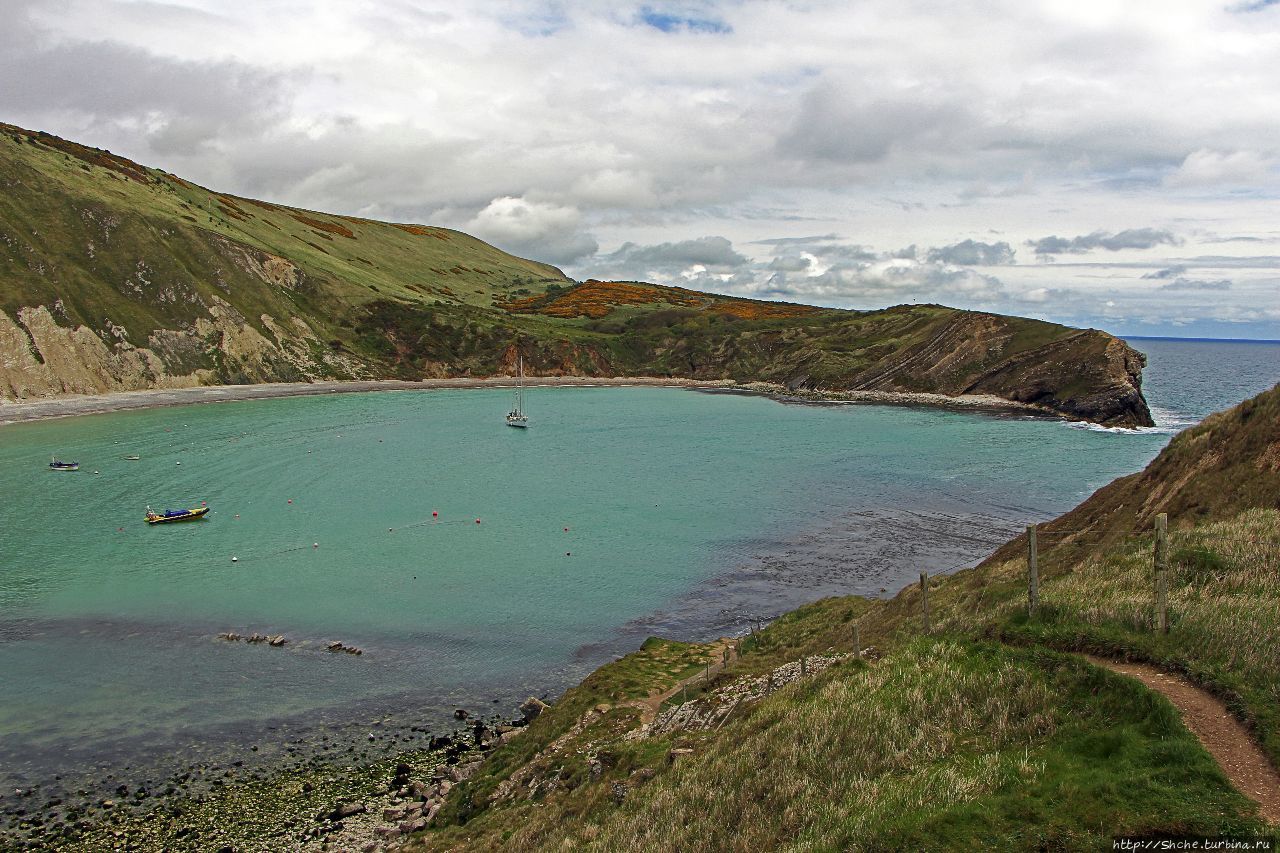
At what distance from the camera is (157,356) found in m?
132

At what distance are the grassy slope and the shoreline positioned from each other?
358 ft

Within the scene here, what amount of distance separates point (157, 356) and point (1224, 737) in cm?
14873

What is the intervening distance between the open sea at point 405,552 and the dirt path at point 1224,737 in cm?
2443

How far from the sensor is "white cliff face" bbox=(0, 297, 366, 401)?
373 ft

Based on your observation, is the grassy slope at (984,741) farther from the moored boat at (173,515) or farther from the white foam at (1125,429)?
the white foam at (1125,429)

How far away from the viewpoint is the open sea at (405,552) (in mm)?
32500

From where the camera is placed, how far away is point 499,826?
66.1 feet

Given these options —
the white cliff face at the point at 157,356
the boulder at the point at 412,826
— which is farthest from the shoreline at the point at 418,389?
the boulder at the point at 412,826

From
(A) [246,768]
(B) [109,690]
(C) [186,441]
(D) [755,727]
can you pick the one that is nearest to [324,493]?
(C) [186,441]

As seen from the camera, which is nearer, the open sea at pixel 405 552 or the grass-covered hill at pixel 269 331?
the open sea at pixel 405 552

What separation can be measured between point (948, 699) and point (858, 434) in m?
91.5

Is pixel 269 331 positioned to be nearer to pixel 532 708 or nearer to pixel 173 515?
pixel 173 515

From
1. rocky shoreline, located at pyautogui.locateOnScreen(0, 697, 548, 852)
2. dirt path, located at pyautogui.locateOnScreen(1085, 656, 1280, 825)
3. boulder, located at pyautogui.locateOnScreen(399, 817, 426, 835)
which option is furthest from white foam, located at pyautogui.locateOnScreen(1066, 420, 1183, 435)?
boulder, located at pyautogui.locateOnScreen(399, 817, 426, 835)

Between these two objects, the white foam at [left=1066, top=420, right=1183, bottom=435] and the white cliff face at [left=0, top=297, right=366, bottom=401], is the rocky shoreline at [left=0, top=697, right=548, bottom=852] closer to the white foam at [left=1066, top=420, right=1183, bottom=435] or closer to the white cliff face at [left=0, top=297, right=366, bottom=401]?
the white foam at [left=1066, top=420, right=1183, bottom=435]
